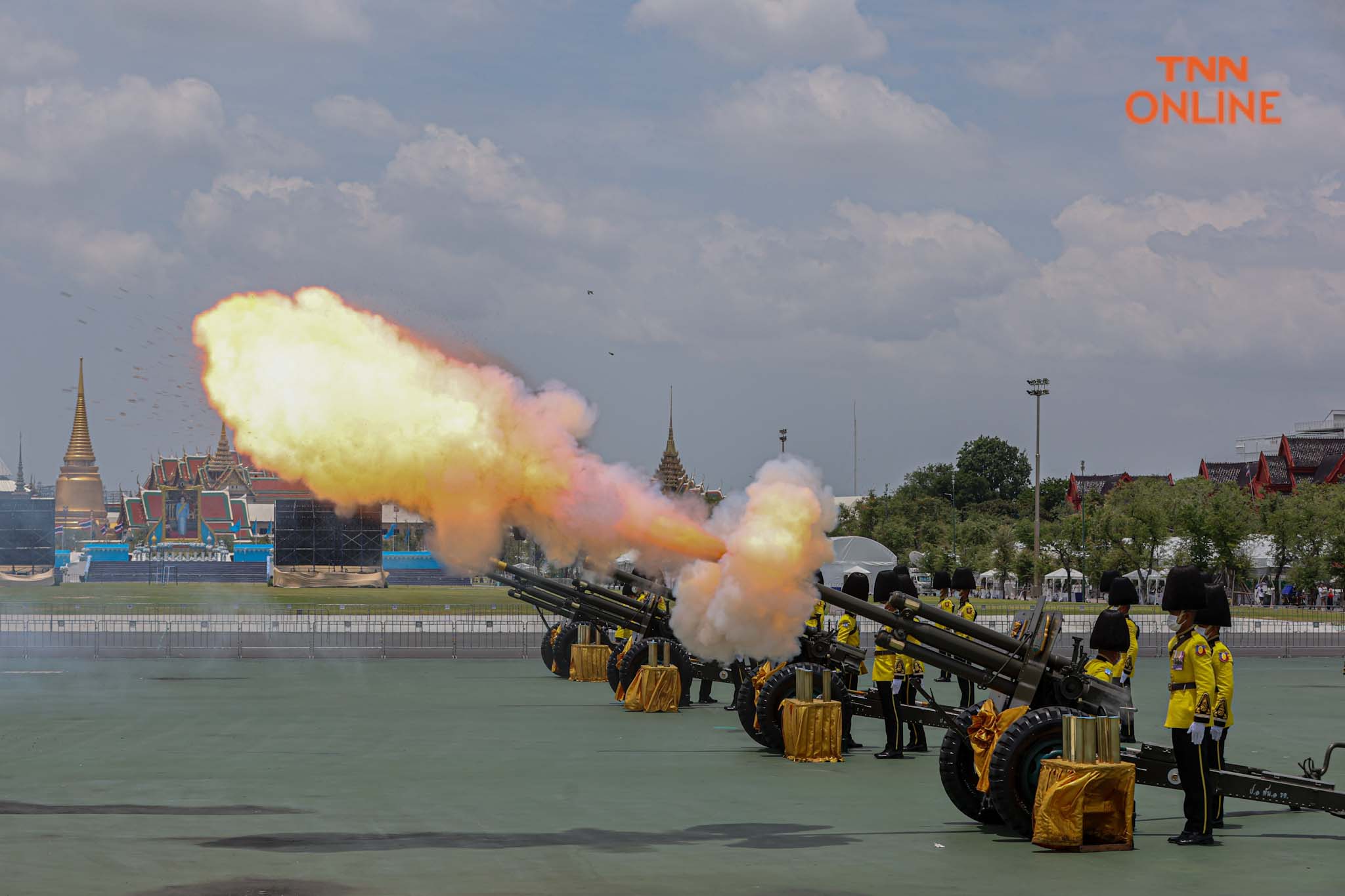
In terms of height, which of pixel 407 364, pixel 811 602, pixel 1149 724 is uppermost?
pixel 407 364

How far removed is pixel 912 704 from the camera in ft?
65.9

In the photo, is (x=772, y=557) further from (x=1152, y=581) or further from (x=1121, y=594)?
(x=1152, y=581)

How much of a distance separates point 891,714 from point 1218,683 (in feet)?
21.7

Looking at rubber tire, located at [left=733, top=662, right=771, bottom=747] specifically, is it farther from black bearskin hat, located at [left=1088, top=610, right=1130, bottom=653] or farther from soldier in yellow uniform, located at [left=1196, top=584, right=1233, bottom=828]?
soldier in yellow uniform, located at [left=1196, top=584, right=1233, bottom=828]

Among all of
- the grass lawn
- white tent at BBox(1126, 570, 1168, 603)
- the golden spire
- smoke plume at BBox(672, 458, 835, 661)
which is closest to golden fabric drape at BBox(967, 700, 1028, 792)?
smoke plume at BBox(672, 458, 835, 661)

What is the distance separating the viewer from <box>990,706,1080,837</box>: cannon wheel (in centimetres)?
1311

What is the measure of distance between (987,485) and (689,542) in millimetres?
139300

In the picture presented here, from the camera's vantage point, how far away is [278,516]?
284 ft

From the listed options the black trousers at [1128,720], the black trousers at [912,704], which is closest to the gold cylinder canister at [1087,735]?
the black trousers at [1128,720]

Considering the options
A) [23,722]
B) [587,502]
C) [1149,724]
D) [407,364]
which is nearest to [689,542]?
[587,502]

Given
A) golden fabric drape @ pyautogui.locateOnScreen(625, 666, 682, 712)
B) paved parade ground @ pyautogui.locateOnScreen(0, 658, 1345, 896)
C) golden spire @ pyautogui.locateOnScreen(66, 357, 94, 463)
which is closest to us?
paved parade ground @ pyautogui.locateOnScreen(0, 658, 1345, 896)

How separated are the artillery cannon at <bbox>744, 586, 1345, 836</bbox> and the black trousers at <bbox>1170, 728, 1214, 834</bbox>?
0.54 ft

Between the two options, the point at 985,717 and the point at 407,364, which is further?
the point at 407,364

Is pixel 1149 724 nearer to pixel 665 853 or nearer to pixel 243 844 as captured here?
pixel 665 853
